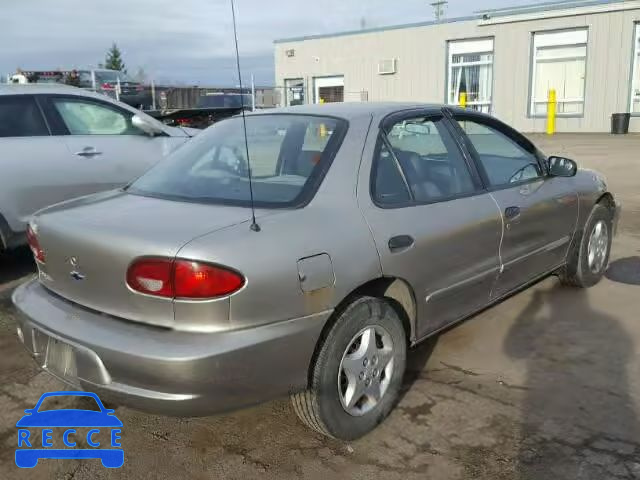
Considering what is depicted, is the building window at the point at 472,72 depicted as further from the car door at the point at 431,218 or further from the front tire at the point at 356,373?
the front tire at the point at 356,373

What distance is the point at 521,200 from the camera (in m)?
3.85

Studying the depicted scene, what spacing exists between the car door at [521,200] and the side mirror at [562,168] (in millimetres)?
45

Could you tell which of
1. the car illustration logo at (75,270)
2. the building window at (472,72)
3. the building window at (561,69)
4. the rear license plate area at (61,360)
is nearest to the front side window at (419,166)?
the car illustration logo at (75,270)

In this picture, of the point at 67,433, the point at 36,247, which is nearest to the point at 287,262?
the point at 36,247

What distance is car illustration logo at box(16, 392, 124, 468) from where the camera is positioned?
280 centimetres

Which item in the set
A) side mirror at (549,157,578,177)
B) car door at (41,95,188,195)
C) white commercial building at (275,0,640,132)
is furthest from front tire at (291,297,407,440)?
white commercial building at (275,0,640,132)

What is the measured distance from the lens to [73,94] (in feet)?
19.2

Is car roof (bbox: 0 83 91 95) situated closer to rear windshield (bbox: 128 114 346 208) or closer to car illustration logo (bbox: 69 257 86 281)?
rear windshield (bbox: 128 114 346 208)

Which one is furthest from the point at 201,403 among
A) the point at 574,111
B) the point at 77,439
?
the point at 574,111

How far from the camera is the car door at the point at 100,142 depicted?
5734 millimetres

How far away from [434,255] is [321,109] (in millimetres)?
1043

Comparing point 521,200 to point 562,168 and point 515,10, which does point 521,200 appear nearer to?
point 562,168

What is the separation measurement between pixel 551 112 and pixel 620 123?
251 cm

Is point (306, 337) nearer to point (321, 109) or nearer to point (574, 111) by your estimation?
point (321, 109)
